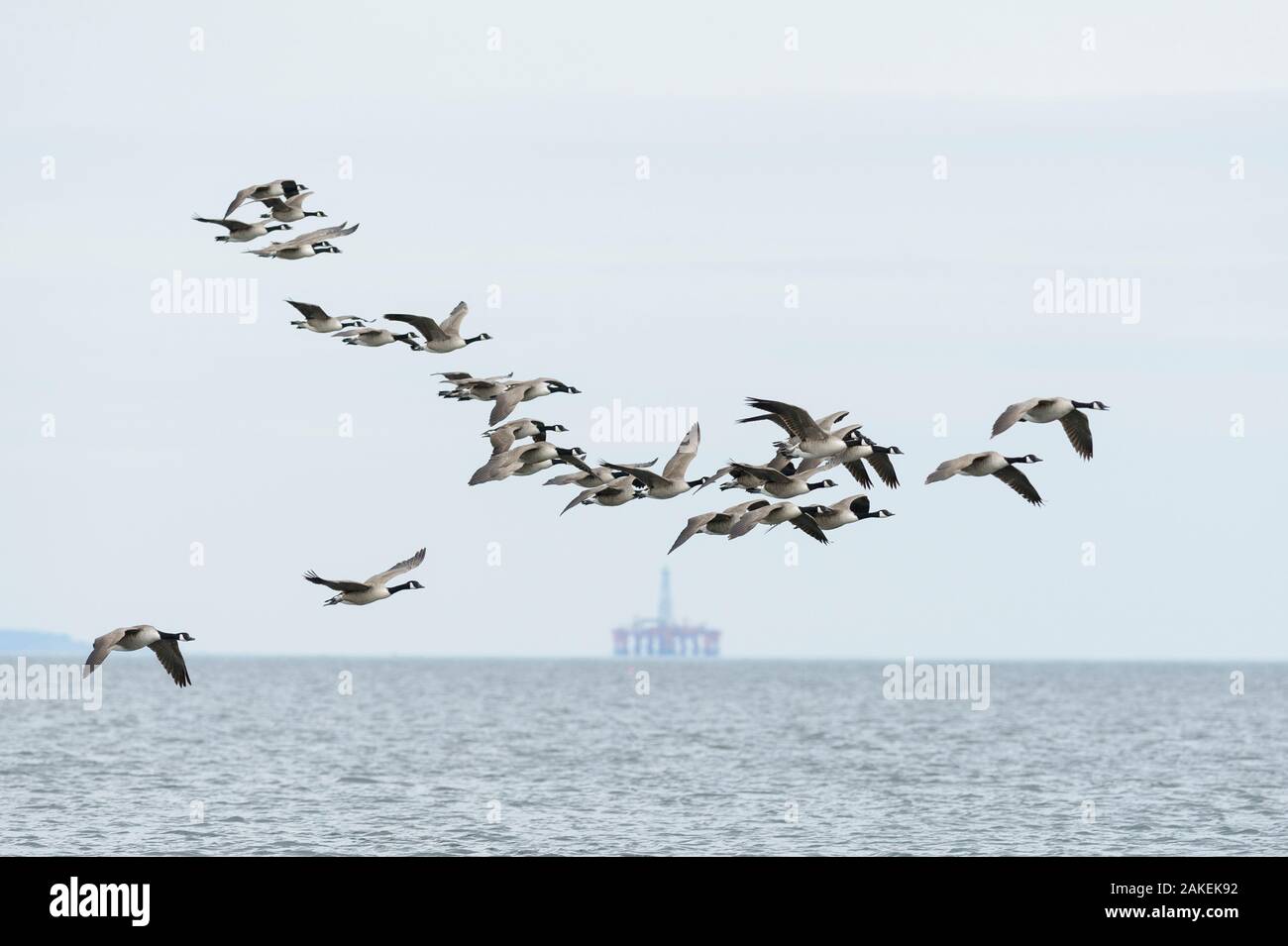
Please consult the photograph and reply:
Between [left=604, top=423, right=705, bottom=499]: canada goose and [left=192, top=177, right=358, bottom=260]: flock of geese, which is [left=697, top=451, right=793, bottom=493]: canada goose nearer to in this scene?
[left=604, top=423, right=705, bottom=499]: canada goose

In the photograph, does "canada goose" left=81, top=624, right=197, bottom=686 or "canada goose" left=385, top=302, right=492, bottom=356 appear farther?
"canada goose" left=385, top=302, right=492, bottom=356

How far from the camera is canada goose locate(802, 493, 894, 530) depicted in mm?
34219

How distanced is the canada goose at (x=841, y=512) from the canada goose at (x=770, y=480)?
2.71ft

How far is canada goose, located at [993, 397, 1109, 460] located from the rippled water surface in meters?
15.8

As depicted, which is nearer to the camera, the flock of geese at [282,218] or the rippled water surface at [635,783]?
the flock of geese at [282,218]

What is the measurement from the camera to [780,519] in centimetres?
3238

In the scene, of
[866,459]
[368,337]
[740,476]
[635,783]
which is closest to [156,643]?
[368,337]

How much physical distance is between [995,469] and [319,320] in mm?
12973

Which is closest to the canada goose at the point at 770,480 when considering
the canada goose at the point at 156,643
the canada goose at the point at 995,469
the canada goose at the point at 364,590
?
the canada goose at the point at 995,469

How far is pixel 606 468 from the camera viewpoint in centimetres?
3497

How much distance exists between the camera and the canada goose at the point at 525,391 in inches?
1350

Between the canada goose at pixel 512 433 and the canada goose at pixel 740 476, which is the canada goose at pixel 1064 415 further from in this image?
the canada goose at pixel 512 433

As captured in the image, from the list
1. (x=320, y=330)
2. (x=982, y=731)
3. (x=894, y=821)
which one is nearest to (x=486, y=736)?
(x=982, y=731)

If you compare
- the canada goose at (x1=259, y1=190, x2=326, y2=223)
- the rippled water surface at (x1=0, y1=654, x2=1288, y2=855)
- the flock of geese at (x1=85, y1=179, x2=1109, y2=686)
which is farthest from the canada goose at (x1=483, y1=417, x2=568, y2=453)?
the rippled water surface at (x1=0, y1=654, x2=1288, y2=855)
